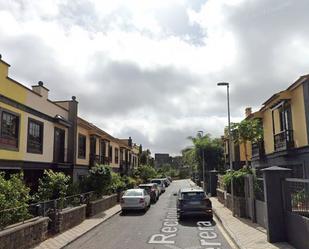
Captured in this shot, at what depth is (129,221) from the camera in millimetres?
19312

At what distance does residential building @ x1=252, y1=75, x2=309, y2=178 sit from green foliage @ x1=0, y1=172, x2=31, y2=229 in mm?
13790

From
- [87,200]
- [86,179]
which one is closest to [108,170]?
[86,179]

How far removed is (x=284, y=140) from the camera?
2208cm

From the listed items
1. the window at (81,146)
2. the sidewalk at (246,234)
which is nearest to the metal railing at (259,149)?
the sidewalk at (246,234)

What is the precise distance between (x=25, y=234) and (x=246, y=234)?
24.7 feet

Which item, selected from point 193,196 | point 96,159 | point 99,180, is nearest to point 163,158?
point 96,159

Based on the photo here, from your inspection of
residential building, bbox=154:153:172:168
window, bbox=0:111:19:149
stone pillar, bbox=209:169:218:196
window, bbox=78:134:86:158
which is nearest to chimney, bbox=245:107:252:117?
stone pillar, bbox=209:169:218:196

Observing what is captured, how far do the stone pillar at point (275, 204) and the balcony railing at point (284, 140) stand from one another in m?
9.42

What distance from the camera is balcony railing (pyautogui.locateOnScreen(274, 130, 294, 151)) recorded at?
21.3 m

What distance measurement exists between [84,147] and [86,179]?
7.75m

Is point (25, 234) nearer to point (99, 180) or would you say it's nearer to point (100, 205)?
→ point (100, 205)

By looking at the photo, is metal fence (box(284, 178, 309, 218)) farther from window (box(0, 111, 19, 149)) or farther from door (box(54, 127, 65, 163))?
door (box(54, 127, 65, 163))

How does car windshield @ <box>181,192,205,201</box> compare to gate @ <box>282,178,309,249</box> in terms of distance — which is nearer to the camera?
gate @ <box>282,178,309,249</box>

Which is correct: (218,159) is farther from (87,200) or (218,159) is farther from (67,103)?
(87,200)
